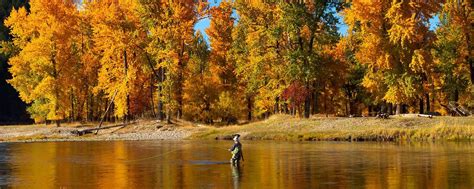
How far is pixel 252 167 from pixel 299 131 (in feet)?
77.3

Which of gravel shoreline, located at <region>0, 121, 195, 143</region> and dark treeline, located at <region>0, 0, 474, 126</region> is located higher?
dark treeline, located at <region>0, 0, 474, 126</region>

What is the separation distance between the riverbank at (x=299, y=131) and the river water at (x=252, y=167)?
468 centimetres

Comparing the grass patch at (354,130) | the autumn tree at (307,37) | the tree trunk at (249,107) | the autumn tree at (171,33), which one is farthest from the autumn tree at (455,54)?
the autumn tree at (171,33)

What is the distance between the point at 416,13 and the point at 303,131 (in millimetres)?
14638

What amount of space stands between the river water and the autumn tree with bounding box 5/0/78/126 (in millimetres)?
27359

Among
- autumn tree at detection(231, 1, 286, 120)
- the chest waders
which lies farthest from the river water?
autumn tree at detection(231, 1, 286, 120)

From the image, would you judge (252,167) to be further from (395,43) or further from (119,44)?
(119,44)

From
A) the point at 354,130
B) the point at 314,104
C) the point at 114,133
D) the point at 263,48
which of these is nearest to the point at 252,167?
the point at 354,130

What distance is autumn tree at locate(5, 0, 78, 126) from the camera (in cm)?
6788

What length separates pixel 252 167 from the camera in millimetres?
29641

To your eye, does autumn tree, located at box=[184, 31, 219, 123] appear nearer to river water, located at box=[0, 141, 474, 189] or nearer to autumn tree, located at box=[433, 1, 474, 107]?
autumn tree, located at box=[433, 1, 474, 107]

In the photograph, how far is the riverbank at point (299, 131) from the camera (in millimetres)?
47406

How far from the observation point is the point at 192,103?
69.3 metres

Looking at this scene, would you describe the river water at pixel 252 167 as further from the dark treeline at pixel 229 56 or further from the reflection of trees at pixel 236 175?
the dark treeline at pixel 229 56
